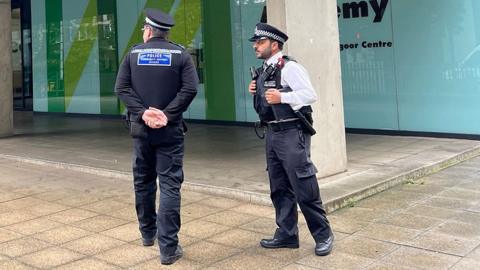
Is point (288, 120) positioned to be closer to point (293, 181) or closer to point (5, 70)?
point (293, 181)

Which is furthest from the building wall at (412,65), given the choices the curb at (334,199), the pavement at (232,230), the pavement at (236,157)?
the pavement at (232,230)

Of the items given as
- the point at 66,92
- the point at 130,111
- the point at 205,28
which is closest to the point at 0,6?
the point at 205,28

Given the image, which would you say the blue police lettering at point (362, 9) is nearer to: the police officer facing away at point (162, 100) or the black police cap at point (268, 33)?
the black police cap at point (268, 33)

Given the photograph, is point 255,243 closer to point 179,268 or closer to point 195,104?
point 179,268

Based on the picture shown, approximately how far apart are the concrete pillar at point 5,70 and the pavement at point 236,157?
1.26 feet

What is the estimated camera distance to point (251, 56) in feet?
41.4

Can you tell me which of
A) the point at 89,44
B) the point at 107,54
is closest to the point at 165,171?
the point at 107,54

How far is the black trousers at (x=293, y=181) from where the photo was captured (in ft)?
13.7

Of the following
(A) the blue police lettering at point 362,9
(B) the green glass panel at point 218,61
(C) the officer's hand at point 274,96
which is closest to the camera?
(C) the officer's hand at point 274,96

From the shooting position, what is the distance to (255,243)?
4.70 metres

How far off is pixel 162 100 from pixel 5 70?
30.6 ft

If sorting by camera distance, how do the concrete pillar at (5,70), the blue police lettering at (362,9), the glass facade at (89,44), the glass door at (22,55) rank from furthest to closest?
the glass door at (22,55)
the glass facade at (89,44)
the concrete pillar at (5,70)
the blue police lettering at (362,9)

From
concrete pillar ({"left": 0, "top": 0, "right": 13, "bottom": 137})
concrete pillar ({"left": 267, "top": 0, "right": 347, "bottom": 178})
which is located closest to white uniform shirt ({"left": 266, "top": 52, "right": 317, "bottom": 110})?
concrete pillar ({"left": 267, "top": 0, "right": 347, "bottom": 178})

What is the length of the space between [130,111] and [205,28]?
9630 mm
